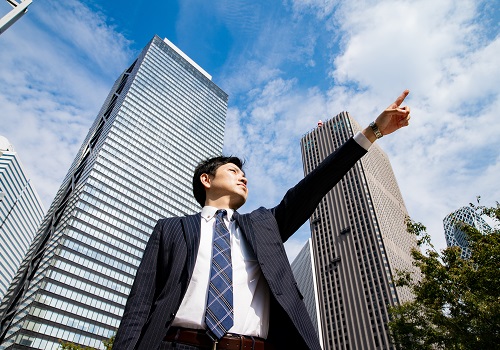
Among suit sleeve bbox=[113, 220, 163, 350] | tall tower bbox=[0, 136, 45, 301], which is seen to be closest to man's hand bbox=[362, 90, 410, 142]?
suit sleeve bbox=[113, 220, 163, 350]

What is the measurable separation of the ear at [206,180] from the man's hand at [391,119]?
5.08ft

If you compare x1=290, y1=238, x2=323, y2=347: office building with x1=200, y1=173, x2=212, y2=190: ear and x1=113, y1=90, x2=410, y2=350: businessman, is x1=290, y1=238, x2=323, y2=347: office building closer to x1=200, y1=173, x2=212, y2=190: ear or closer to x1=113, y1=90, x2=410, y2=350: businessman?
x1=200, y1=173, x2=212, y2=190: ear

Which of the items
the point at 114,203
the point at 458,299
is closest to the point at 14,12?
the point at 458,299

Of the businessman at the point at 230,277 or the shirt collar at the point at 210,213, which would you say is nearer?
the businessman at the point at 230,277

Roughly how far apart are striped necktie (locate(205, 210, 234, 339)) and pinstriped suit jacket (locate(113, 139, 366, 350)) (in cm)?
15

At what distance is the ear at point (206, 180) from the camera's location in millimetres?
3137

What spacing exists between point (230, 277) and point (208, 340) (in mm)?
446

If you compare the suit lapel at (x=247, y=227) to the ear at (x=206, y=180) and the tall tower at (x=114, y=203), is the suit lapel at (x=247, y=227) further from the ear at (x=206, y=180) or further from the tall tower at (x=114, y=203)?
the tall tower at (x=114, y=203)

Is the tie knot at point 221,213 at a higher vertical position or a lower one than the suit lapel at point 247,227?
higher

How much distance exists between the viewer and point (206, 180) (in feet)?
10.4

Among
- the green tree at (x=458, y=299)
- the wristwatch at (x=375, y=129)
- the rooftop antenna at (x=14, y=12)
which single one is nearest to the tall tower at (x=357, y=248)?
the green tree at (x=458, y=299)

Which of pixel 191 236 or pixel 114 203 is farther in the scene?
pixel 114 203

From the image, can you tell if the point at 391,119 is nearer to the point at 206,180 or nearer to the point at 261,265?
the point at 261,265

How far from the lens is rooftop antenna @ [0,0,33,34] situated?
754 centimetres
